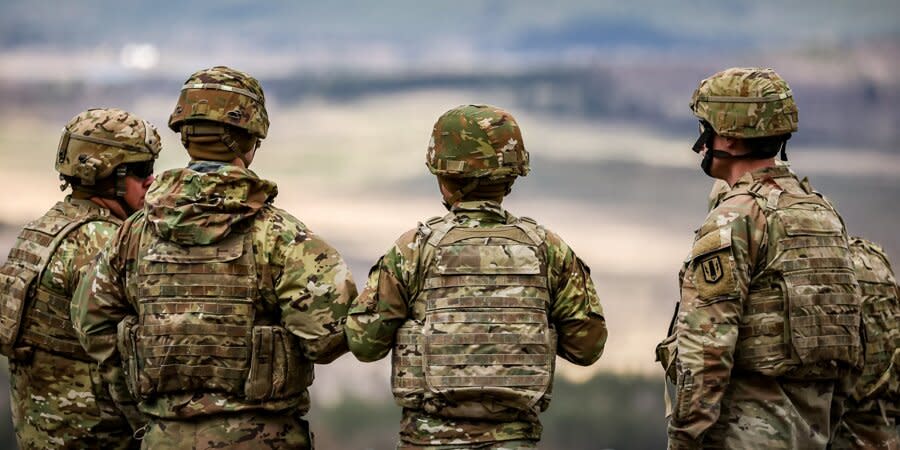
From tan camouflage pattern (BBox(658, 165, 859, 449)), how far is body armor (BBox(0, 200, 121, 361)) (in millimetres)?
3334

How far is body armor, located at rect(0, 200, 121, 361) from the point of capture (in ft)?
24.4

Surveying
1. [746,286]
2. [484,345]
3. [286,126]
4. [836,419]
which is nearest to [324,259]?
[484,345]

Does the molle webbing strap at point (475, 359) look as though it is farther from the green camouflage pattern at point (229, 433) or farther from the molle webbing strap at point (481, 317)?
the green camouflage pattern at point (229, 433)

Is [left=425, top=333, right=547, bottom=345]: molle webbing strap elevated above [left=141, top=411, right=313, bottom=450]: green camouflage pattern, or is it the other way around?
[left=425, top=333, right=547, bottom=345]: molle webbing strap

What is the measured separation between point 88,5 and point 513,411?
1207 centimetres

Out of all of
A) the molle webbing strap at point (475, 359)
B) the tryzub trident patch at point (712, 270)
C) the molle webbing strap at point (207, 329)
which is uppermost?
the tryzub trident patch at point (712, 270)

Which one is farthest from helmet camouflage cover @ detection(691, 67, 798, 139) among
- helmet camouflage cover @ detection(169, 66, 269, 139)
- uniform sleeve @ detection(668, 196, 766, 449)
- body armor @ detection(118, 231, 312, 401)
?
body armor @ detection(118, 231, 312, 401)

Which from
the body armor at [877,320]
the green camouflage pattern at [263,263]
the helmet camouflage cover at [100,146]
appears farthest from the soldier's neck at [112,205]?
the body armor at [877,320]

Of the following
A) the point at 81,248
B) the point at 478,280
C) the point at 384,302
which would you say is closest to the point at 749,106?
the point at 478,280

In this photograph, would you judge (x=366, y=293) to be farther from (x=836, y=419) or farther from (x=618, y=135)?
(x=618, y=135)

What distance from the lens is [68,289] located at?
742cm

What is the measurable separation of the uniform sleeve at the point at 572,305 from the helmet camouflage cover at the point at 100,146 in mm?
2656

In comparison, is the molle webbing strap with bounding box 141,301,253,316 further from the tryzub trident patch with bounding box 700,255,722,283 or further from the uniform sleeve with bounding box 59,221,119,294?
the tryzub trident patch with bounding box 700,255,722,283

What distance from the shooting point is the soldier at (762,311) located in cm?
608
